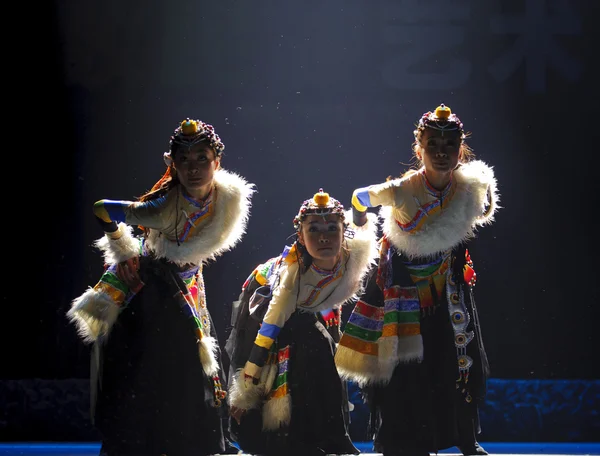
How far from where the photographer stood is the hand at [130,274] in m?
3.53

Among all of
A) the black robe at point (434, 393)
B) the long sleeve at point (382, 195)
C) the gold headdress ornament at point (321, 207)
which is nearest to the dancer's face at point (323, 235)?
the gold headdress ornament at point (321, 207)

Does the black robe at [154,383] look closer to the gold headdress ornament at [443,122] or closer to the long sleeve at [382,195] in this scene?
the long sleeve at [382,195]

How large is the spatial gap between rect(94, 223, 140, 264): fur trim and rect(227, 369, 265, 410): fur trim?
0.70m

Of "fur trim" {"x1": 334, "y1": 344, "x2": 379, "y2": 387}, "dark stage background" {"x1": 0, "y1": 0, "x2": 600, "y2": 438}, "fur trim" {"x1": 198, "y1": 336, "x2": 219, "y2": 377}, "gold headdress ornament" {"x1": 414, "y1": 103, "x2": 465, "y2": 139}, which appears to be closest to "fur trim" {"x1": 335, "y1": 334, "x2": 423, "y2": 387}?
"fur trim" {"x1": 334, "y1": 344, "x2": 379, "y2": 387}

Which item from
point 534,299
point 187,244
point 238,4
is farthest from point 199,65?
point 534,299

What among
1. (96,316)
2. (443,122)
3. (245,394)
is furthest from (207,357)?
(443,122)

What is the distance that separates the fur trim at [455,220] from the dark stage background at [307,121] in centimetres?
130

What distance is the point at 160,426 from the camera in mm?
3477

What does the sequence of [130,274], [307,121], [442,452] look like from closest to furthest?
[130,274] < [442,452] < [307,121]

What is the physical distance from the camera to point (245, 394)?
137 inches

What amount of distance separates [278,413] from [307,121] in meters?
1.96

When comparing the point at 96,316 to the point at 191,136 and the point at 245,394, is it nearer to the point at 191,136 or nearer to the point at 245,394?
the point at 245,394

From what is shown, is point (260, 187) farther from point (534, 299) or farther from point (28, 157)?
point (534, 299)

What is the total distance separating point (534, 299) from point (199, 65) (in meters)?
2.37
